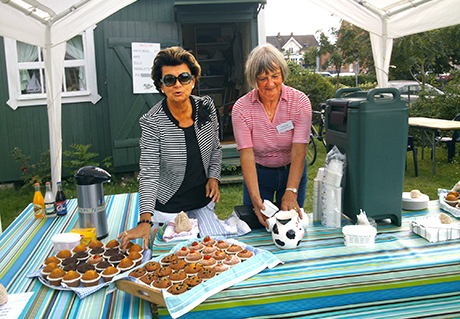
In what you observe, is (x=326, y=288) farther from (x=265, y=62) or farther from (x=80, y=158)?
(x=80, y=158)

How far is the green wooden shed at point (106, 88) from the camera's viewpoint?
6.20 m

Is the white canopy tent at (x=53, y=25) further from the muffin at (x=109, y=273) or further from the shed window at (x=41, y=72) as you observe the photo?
the shed window at (x=41, y=72)

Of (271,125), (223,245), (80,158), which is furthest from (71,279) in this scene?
(80,158)

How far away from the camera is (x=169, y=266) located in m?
1.69

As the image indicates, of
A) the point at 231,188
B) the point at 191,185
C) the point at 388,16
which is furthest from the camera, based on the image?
the point at 231,188

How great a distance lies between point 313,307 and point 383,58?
3.51 m

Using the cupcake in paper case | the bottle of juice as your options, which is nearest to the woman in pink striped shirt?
the cupcake in paper case

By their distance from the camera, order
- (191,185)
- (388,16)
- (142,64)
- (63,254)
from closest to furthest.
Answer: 1. (63,254)
2. (191,185)
3. (388,16)
4. (142,64)

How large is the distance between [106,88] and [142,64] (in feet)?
3.10

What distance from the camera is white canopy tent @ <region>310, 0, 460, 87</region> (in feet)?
11.7

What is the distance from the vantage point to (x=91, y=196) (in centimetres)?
230

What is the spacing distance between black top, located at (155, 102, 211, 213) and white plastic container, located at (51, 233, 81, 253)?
502 millimetres

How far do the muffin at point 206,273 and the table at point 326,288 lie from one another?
10 centimetres

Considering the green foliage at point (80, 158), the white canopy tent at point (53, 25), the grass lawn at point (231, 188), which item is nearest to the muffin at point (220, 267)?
the white canopy tent at point (53, 25)
